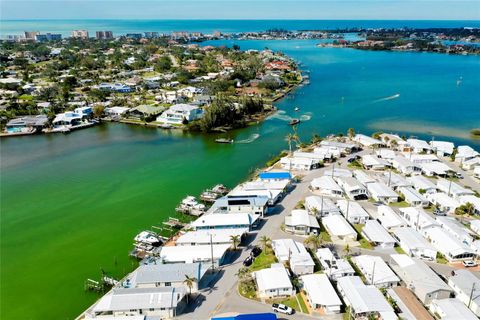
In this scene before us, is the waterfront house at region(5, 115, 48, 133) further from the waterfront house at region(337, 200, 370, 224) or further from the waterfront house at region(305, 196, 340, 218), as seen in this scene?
the waterfront house at region(337, 200, 370, 224)

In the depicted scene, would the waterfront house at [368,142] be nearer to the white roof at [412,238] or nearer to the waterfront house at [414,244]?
the white roof at [412,238]

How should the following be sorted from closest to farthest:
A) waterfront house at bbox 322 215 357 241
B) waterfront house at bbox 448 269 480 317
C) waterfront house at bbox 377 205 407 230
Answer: waterfront house at bbox 448 269 480 317 → waterfront house at bbox 322 215 357 241 → waterfront house at bbox 377 205 407 230

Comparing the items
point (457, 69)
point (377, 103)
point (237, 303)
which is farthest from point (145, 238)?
point (457, 69)

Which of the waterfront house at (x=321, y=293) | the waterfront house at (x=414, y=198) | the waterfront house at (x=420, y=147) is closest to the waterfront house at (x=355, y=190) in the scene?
the waterfront house at (x=414, y=198)

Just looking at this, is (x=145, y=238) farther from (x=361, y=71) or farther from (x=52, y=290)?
(x=361, y=71)

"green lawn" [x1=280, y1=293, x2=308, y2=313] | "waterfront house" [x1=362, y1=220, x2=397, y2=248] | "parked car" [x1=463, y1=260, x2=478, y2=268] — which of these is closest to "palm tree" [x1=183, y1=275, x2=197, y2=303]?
"green lawn" [x1=280, y1=293, x2=308, y2=313]
